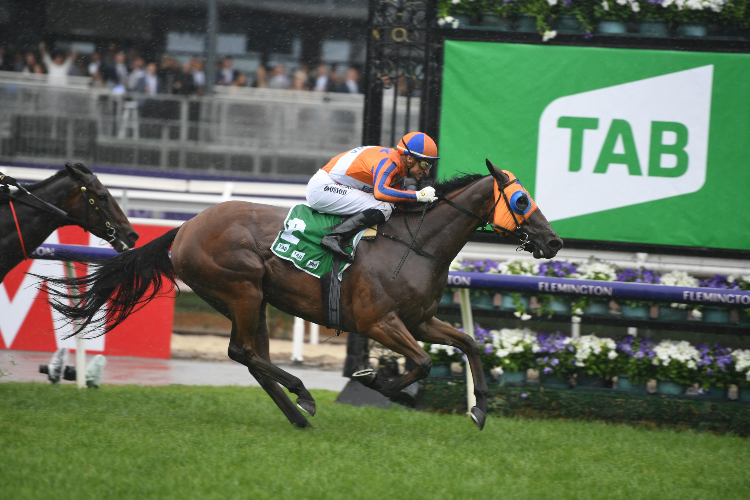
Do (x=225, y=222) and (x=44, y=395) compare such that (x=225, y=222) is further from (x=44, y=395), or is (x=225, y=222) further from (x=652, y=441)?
(x=652, y=441)

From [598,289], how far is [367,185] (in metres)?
2.04

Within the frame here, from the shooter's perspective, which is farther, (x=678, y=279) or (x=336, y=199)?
(x=678, y=279)

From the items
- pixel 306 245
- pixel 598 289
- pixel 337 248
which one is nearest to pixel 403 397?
pixel 337 248

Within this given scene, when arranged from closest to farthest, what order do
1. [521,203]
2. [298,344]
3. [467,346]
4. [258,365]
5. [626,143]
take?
[521,203] < [467,346] < [258,365] < [626,143] < [298,344]

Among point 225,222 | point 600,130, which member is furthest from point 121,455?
point 600,130

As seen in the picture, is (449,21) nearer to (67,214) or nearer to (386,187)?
(386,187)

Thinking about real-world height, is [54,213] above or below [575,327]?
above

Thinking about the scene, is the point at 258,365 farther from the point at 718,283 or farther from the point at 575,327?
the point at 718,283

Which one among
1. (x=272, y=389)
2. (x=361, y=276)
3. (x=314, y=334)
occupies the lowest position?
(x=314, y=334)

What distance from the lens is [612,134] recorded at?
6934 mm

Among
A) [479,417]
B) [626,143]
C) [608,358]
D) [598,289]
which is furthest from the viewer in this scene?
[626,143]

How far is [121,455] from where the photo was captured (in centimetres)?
438

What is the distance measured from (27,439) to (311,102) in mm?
9463

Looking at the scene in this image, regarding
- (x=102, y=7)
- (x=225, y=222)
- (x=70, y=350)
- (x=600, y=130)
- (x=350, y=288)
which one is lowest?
(x=70, y=350)
